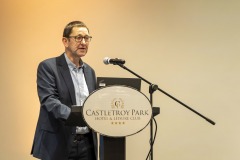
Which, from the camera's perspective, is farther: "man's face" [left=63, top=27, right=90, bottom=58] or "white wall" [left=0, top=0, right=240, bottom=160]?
"white wall" [left=0, top=0, right=240, bottom=160]

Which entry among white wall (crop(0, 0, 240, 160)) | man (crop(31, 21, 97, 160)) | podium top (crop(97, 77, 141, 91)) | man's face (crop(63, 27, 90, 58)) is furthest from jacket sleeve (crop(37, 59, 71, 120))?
white wall (crop(0, 0, 240, 160))

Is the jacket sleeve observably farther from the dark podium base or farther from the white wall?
the white wall

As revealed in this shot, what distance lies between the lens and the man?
2.00m

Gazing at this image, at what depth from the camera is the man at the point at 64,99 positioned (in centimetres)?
200

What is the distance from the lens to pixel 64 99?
2.06m

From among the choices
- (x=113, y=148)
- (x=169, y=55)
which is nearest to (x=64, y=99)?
(x=113, y=148)

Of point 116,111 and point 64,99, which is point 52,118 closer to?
point 64,99

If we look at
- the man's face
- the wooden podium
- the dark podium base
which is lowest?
the dark podium base

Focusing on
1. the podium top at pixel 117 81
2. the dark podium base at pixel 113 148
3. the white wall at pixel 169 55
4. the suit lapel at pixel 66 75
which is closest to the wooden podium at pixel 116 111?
the dark podium base at pixel 113 148
